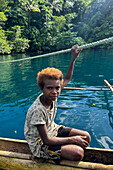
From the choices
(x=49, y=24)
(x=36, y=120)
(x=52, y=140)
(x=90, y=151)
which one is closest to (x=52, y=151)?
(x=52, y=140)

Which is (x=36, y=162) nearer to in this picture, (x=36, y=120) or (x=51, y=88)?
(x=36, y=120)

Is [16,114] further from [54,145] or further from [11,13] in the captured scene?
[11,13]

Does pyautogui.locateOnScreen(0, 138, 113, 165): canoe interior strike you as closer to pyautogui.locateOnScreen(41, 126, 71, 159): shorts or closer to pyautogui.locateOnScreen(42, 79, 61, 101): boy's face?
pyautogui.locateOnScreen(41, 126, 71, 159): shorts

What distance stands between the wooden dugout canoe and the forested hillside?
21009mm

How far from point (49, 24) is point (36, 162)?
3113cm

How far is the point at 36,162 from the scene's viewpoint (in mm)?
1766

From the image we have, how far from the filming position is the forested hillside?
25.1 meters

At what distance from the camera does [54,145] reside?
1775 mm

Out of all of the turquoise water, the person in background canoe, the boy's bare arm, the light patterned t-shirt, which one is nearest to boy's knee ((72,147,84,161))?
the person in background canoe

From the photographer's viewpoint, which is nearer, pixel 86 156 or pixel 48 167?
pixel 48 167

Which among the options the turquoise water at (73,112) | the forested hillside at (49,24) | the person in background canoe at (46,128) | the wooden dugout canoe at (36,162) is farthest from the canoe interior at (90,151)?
the forested hillside at (49,24)

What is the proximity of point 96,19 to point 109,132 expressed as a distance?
35.9 meters

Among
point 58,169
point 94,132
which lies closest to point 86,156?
point 58,169

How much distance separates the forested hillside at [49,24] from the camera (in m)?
25.1
